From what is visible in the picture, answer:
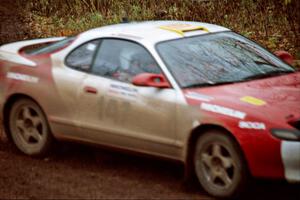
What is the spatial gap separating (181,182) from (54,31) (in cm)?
972

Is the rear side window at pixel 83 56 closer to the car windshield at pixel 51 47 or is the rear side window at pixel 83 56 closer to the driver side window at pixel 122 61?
the driver side window at pixel 122 61

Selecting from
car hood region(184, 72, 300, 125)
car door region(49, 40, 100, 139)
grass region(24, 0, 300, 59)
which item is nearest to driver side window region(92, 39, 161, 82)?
car door region(49, 40, 100, 139)

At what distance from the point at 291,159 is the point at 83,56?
262 centimetres

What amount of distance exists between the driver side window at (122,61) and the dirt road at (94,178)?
97 cm

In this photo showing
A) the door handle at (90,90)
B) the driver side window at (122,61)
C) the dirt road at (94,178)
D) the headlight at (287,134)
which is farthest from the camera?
the door handle at (90,90)

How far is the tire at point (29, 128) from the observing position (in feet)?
27.4

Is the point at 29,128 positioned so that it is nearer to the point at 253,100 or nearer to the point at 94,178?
the point at 94,178

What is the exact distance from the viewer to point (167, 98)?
708 cm

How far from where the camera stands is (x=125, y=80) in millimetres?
7500

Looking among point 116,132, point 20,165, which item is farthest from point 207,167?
point 20,165

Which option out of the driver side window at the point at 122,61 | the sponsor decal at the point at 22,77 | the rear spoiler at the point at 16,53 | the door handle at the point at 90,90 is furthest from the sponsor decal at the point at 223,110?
the rear spoiler at the point at 16,53

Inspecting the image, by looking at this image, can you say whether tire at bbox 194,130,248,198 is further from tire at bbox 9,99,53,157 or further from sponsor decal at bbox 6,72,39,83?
sponsor decal at bbox 6,72,39,83

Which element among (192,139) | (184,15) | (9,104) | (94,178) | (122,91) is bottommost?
(184,15)

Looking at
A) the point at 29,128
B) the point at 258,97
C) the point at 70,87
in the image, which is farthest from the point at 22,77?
the point at 258,97
